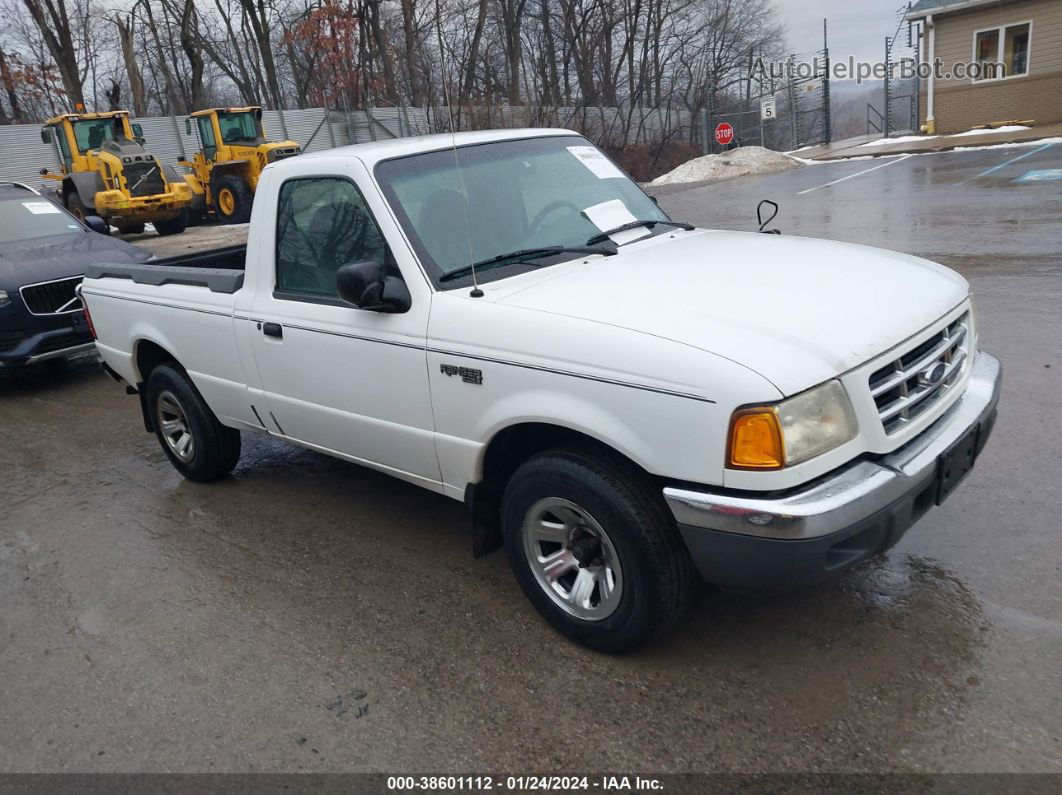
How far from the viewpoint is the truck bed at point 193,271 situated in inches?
178

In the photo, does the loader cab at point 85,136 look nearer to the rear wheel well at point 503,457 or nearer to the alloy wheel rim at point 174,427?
the alloy wheel rim at point 174,427

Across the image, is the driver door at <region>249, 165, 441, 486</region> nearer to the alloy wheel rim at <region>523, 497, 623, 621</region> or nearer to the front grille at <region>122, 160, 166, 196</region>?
the alloy wheel rim at <region>523, 497, 623, 621</region>

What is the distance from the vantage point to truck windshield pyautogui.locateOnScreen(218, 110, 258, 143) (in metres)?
21.3

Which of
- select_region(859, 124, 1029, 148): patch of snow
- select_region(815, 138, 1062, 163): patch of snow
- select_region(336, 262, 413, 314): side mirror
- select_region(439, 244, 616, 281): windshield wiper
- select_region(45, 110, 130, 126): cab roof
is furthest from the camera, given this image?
select_region(859, 124, 1029, 148): patch of snow

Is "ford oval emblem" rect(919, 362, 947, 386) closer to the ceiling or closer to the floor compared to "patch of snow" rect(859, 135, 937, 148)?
closer to the ceiling

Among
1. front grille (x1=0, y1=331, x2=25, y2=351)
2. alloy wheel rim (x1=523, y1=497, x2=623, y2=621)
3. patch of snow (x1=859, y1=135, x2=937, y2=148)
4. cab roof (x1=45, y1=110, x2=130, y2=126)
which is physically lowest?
alloy wheel rim (x1=523, y1=497, x2=623, y2=621)

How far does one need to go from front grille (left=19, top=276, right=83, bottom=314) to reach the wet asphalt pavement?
319 cm

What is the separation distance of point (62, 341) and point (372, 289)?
5.79 meters

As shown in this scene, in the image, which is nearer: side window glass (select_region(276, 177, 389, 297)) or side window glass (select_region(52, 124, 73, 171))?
side window glass (select_region(276, 177, 389, 297))

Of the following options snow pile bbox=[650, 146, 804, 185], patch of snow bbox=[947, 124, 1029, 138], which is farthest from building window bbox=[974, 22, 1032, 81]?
snow pile bbox=[650, 146, 804, 185]

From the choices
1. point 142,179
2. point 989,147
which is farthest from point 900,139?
point 142,179

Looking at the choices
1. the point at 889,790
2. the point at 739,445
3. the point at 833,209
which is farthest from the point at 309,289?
the point at 833,209

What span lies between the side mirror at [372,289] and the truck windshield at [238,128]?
19815 millimetres

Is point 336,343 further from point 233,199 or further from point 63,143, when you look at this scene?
point 63,143
